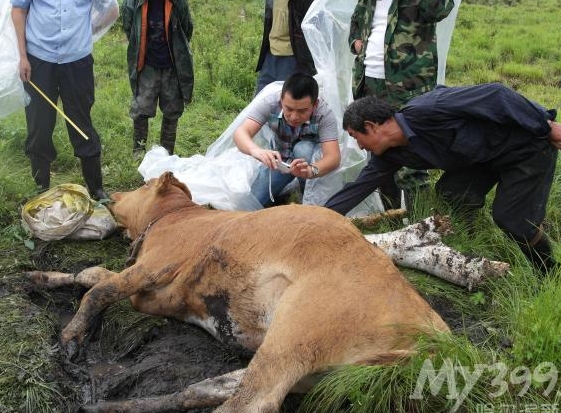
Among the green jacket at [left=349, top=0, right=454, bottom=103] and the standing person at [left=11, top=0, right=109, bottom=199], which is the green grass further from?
the green jacket at [left=349, top=0, right=454, bottom=103]

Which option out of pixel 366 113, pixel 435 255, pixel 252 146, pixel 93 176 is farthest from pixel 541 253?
pixel 93 176

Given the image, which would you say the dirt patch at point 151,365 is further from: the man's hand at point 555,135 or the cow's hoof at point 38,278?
the man's hand at point 555,135

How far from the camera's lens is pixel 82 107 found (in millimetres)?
5223

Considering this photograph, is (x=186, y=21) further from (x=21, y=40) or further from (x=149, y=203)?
(x=149, y=203)

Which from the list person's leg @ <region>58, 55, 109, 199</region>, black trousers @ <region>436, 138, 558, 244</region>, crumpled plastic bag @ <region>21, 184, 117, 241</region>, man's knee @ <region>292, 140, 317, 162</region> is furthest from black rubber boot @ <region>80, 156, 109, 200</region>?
black trousers @ <region>436, 138, 558, 244</region>

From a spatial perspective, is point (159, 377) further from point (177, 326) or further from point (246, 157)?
point (246, 157)

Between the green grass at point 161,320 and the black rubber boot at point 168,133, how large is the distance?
0.42 meters

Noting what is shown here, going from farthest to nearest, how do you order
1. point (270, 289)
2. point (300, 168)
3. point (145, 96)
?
1. point (145, 96)
2. point (300, 168)
3. point (270, 289)

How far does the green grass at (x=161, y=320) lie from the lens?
2805mm

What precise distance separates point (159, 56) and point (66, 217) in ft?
7.06

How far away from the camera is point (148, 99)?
6309mm

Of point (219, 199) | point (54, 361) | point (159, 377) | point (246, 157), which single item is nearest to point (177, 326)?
point (159, 377)

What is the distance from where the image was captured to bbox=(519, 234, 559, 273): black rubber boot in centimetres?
432

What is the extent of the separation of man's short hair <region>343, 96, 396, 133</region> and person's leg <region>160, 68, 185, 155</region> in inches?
103
